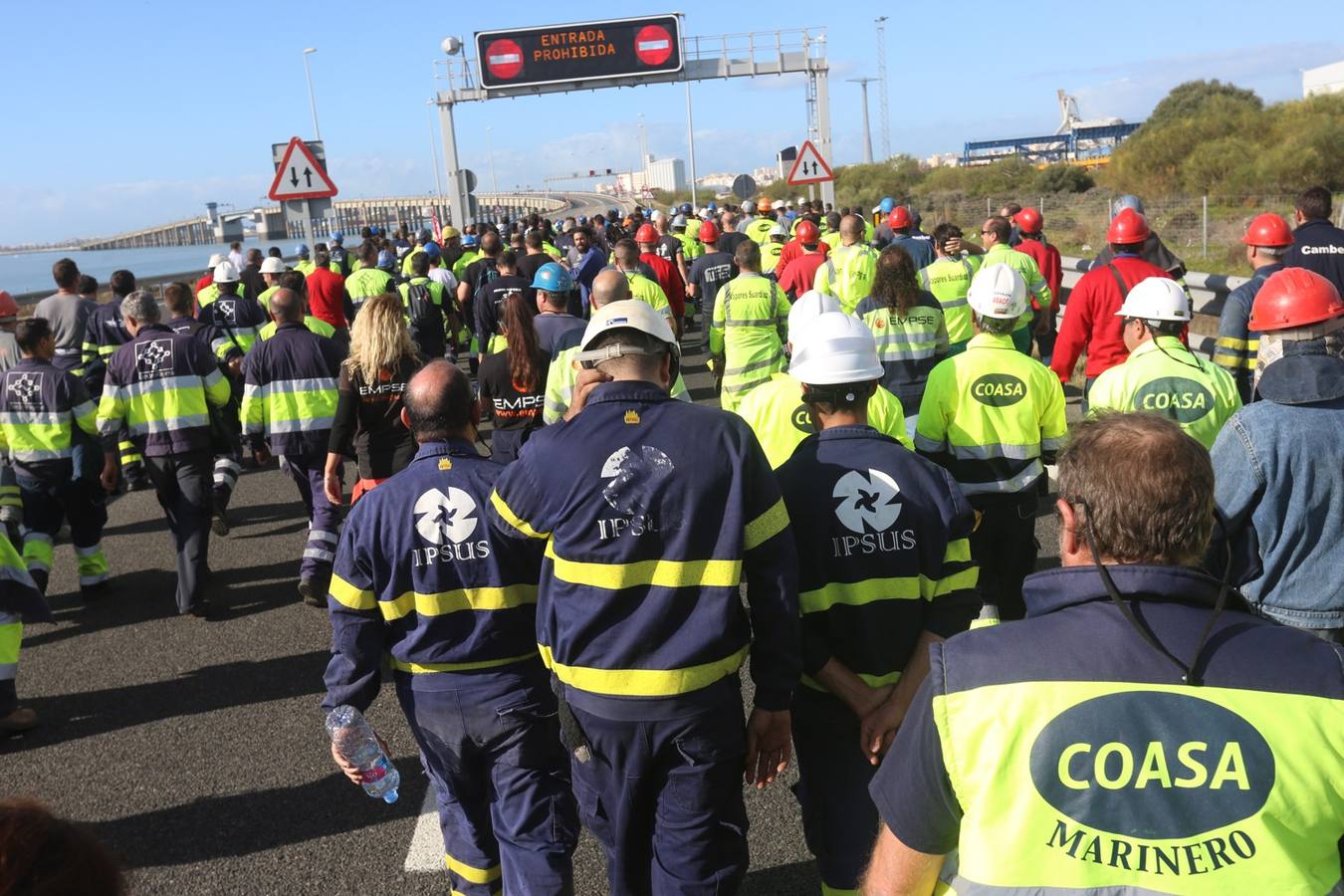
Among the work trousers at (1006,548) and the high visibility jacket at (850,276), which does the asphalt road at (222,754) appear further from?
the high visibility jacket at (850,276)

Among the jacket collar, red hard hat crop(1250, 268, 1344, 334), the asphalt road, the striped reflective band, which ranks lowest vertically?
the asphalt road

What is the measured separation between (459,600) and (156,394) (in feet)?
15.5

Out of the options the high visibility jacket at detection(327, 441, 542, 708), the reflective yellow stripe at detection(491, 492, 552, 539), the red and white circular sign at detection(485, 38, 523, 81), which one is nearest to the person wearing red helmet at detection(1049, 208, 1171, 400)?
the high visibility jacket at detection(327, 441, 542, 708)

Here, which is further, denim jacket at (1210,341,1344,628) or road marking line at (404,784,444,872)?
road marking line at (404,784,444,872)

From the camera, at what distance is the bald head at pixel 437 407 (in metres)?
3.45

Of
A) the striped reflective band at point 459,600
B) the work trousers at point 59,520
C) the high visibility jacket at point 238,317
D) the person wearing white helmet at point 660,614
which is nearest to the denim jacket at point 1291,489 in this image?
the person wearing white helmet at point 660,614

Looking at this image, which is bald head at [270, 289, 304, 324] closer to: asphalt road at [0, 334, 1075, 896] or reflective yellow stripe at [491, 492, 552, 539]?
asphalt road at [0, 334, 1075, 896]

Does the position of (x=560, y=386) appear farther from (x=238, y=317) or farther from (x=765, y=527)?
(x=238, y=317)

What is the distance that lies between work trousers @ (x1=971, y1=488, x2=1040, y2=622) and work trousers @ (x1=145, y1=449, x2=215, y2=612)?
16.7 feet

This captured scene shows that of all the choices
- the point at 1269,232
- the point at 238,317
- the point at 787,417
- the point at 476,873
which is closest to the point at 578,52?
the point at 238,317

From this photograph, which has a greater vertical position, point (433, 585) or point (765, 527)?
point (765, 527)

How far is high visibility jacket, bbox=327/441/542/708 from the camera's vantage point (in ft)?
10.6

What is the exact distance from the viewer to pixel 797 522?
3.02m

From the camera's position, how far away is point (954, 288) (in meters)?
7.96
